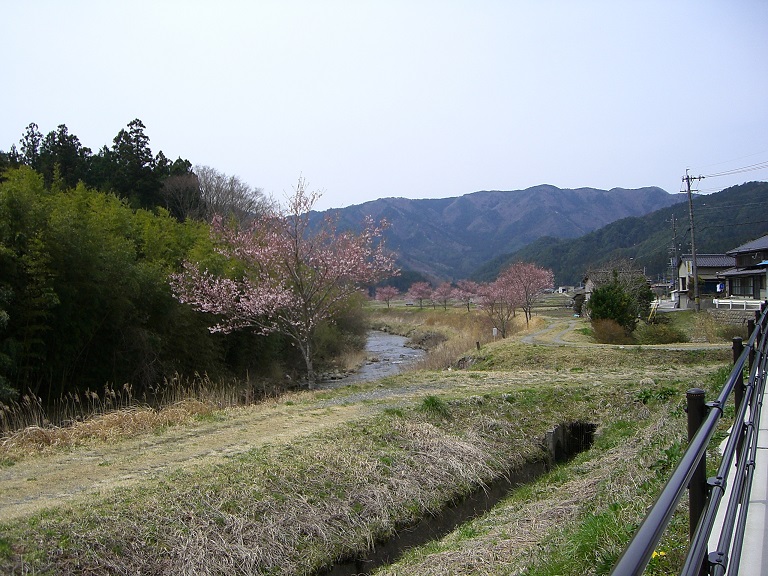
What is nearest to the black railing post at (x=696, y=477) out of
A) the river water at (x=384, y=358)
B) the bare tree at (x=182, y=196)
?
the river water at (x=384, y=358)

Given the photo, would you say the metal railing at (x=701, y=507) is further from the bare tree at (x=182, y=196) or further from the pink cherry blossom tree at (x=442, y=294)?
the pink cherry blossom tree at (x=442, y=294)

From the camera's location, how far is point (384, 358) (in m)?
29.9

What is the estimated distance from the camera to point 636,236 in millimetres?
94125

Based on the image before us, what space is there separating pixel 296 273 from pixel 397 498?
26.1 feet

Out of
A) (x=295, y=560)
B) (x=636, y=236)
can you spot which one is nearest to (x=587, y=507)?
(x=295, y=560)

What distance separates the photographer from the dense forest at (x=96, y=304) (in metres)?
12.0

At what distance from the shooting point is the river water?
911 inches

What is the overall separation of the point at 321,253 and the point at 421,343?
75.6ft

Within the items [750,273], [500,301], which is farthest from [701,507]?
[750,273]

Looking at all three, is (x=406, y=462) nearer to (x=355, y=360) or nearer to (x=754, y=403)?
(x=754, y=403)

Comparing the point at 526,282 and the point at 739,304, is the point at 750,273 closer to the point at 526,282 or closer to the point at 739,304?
the point at 739,304

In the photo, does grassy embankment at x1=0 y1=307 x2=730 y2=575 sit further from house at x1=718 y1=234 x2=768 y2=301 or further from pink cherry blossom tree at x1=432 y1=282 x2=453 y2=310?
pink cherry blossom tree at x1=432 y1=282 x2=453 y2=310

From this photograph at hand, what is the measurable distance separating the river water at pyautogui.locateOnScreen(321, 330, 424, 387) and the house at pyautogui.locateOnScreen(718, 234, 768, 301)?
19.5 meters

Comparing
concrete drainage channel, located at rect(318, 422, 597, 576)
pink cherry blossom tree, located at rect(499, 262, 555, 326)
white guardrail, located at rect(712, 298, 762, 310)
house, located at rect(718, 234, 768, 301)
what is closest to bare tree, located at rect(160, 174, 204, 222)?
pink cherry blossom tree, located at rect(499, 262, 555, 326)
